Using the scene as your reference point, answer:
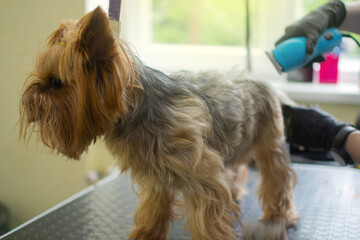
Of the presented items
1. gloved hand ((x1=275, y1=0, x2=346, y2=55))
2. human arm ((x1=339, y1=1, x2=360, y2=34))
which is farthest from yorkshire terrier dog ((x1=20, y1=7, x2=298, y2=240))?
human arm ((x1=339, y1=1, x2=360, y2=34))

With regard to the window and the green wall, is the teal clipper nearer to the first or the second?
the green wall

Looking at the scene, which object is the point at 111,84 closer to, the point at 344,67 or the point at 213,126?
the point at 213,126

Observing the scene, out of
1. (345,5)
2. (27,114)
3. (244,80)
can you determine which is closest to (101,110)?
(27,114)

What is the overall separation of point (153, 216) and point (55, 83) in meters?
0.57

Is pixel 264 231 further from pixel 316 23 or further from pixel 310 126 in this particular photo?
pixel 316 23

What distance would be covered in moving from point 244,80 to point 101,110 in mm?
597

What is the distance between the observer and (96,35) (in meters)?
0.85

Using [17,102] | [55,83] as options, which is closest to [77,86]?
[55,83]

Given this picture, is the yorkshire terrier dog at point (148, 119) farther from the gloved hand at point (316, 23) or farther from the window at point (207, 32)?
the window at point (207, 32)

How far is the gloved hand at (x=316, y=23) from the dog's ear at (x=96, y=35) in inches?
25.3

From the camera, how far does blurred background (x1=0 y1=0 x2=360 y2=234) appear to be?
1.28 meters

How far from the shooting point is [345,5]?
1339 mm

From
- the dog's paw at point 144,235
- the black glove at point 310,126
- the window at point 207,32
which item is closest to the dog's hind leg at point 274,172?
the black glove at point 310,126

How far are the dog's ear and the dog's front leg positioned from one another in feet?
1.81
